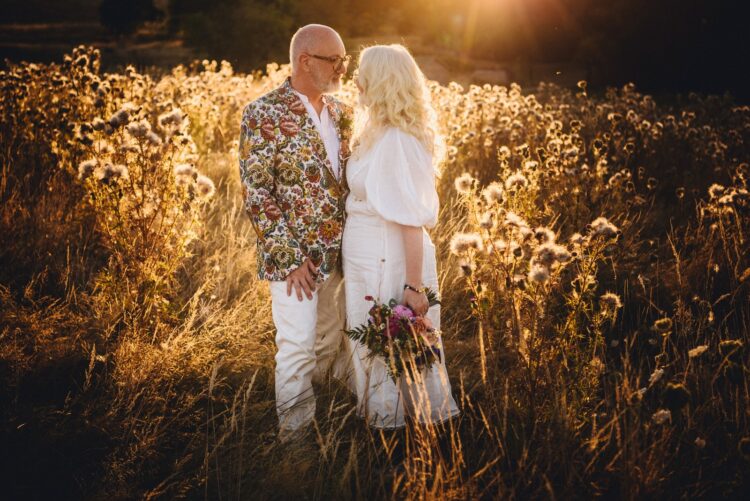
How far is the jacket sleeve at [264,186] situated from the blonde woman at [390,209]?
0.33 metres

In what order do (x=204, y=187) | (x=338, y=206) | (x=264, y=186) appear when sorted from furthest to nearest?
(x=204, y=187) → (x=338, y=206) → (x=264, y=186)

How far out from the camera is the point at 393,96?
251 centimetres

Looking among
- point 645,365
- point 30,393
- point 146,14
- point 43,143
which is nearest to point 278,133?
point 30,393

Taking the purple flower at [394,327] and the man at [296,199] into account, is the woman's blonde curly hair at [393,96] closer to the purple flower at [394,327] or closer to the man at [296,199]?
the man at [296,199]

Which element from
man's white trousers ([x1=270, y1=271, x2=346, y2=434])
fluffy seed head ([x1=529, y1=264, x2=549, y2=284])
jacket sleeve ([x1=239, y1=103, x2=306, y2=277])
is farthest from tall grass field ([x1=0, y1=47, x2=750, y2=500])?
jacket sleeve ([x1=239, y1=103, x2=306, y2=277])

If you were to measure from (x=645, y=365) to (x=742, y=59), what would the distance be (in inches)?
864

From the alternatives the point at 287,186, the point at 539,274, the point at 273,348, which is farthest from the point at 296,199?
the point at 539,274

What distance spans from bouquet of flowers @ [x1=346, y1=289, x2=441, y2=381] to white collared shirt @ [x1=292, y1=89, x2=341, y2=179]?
0.81 metres

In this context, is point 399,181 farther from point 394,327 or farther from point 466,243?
point 394,327

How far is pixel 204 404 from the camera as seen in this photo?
299 centimetres

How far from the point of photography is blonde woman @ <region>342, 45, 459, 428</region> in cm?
254

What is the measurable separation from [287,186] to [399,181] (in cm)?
60

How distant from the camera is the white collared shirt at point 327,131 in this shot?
2836mm

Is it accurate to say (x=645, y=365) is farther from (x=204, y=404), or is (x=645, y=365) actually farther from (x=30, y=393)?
(x=30, y=393)
